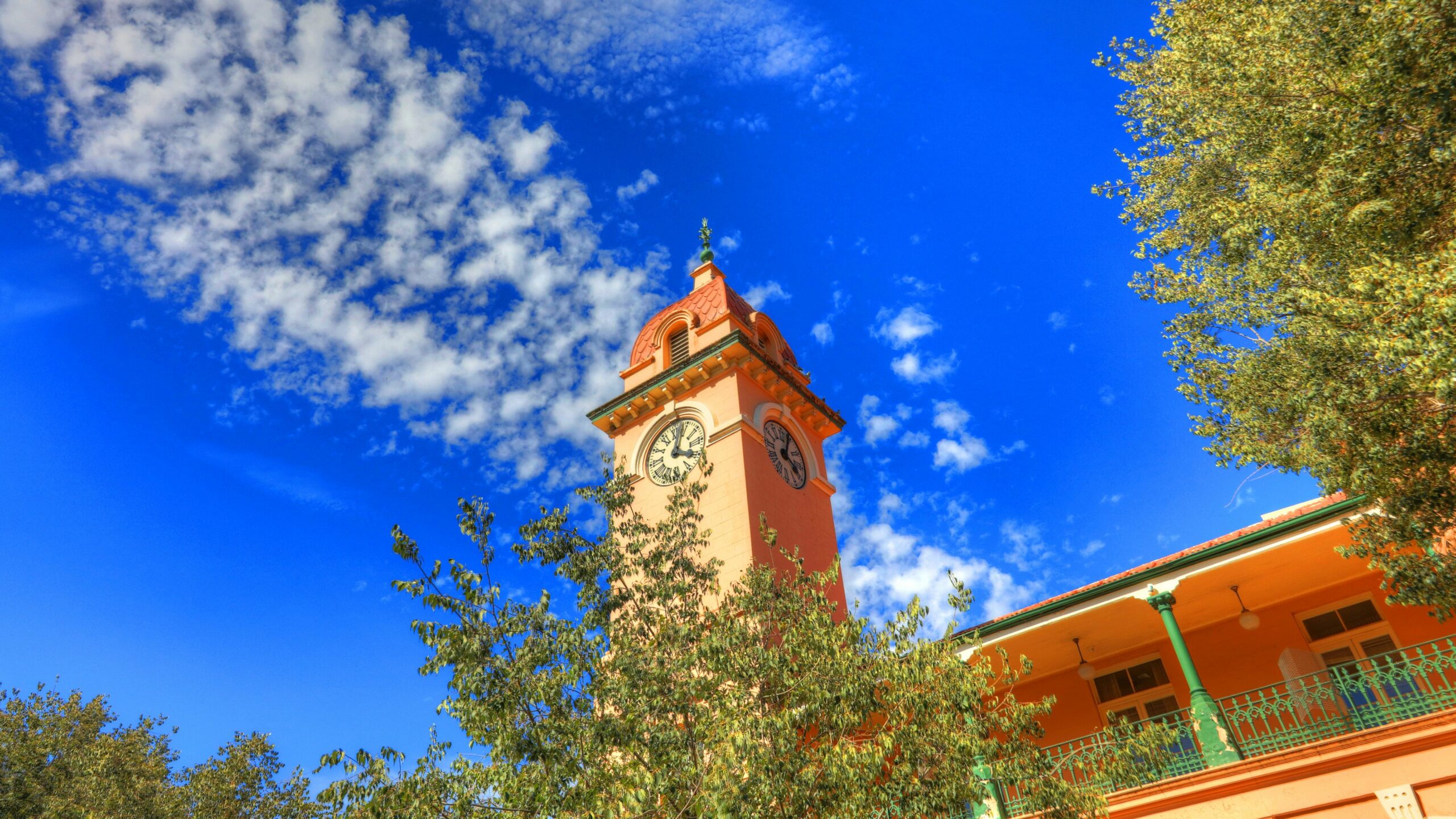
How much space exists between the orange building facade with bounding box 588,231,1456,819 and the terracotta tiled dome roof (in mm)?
445

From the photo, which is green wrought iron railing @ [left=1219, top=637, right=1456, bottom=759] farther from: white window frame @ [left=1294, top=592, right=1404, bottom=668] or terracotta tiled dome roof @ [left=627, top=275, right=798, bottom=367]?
terracotta tiled dome roof @ [left=627, top=275, right=798, bottom=367]

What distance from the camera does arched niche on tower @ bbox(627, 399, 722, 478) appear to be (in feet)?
67.6

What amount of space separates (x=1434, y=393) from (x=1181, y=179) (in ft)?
21.7

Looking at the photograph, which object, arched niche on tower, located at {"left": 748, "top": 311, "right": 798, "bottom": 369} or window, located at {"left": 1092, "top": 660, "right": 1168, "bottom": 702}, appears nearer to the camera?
window, located at {"left": 1092, "top": 660, "right": 1168, "bottom": 702}

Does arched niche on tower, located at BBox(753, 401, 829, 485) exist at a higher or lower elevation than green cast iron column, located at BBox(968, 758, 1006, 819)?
higher

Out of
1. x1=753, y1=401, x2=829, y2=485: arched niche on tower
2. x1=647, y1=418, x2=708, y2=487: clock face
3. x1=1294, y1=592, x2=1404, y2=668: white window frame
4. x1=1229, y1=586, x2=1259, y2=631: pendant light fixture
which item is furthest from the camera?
x1=753, y1=401, x2=829, y2=485: arched niche on tower

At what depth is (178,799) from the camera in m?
16.7

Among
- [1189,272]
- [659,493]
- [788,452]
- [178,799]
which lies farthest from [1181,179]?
[178,799]

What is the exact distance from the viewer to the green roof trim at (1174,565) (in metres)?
11.7

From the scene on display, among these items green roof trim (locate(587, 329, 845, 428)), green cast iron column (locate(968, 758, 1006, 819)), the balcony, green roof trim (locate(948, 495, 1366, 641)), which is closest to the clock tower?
green roof trim (locate(587, 329, 845, 428))

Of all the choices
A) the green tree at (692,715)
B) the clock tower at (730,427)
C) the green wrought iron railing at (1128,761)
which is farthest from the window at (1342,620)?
the clock tower at (730,427)

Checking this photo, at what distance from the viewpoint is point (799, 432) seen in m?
22.5

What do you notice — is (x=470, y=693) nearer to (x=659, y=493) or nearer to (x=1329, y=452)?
(x=1329, y=452)

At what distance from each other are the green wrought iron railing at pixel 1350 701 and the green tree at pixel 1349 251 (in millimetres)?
1390
